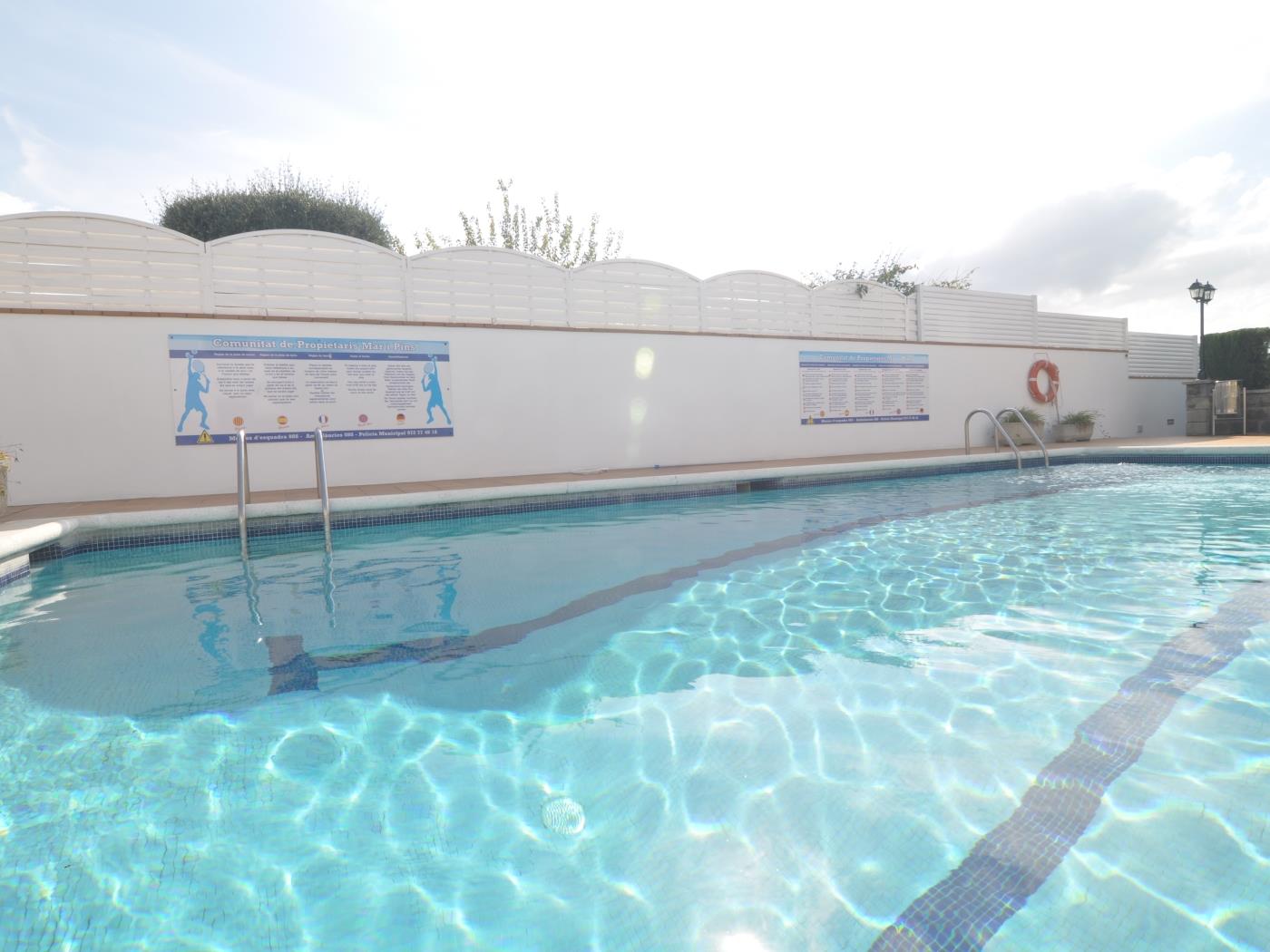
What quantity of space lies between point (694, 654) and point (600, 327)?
282 inches

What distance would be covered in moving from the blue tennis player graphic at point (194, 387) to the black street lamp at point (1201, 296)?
18982mm

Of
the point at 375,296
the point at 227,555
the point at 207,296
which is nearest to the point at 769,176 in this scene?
the point at 375,296

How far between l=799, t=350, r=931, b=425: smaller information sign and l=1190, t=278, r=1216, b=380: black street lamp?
25.6 feet

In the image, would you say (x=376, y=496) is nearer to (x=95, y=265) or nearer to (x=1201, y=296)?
(x=95, y=265)

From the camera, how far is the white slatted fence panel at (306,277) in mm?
7598

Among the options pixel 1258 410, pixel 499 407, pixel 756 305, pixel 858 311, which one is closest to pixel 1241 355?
pixel 1258 410

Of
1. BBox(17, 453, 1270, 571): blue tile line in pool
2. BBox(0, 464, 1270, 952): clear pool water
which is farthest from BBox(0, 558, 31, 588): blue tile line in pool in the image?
BBox(17, 453, 1270, 571): blue tile line in pool

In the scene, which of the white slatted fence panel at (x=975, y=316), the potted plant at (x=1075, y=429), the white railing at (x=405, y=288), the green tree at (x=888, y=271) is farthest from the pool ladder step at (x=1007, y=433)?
the green tree at (x=888, y=271)

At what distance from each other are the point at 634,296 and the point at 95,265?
20.8 feet

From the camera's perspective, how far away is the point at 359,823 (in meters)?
1.81

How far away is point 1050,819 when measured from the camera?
176cm

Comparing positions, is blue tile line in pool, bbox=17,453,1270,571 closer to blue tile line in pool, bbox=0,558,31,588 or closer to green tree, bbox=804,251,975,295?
blue tile line in pool, bbox=0,558,31,588

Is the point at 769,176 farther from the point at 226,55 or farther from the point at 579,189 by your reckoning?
the point at 579,189

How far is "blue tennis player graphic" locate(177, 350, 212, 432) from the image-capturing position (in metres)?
7.39
